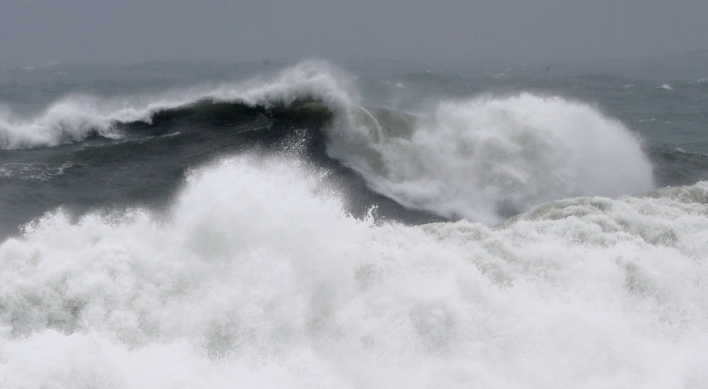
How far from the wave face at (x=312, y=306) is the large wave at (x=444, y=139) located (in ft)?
19.9

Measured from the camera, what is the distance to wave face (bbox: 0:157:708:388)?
281 inches

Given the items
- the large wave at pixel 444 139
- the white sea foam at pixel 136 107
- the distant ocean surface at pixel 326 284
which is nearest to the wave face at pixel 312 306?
the distant ocean surface at pixel 326 284

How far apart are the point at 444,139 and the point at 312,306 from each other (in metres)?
11.2

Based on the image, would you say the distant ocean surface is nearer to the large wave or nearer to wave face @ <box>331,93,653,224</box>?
wave face @ <box>331,93,653,224</box>

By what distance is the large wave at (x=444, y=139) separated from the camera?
1681 cm

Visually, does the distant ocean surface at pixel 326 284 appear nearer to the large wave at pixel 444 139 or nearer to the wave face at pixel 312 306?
the wave face at pixel 312 306

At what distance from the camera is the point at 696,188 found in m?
14.7

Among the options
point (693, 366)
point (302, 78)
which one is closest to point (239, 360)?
point (693, 366)

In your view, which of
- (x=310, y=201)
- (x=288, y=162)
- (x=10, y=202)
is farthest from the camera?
(x=288, y=162)

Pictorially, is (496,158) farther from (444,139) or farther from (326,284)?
(326,284)

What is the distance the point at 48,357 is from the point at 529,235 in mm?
8012

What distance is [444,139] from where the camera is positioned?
60.1ft

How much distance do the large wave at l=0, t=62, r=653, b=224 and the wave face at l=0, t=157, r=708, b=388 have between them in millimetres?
6068

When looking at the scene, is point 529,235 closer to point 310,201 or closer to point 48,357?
point 310,201
